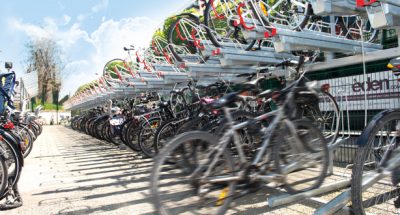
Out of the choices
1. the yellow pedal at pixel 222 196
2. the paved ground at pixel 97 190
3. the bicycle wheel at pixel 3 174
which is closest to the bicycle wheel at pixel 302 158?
the paved ground at pixel 97 190

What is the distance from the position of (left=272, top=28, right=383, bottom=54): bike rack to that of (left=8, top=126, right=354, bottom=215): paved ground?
161 cm

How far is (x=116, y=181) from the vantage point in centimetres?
526

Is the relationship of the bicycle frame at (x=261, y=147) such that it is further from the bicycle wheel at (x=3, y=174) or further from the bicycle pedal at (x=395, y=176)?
the bicycle wheel at (x=3, y=174)

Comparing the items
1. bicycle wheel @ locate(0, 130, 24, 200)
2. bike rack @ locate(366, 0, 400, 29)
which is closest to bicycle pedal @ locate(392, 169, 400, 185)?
bike rack @ locate(366, 0, 400, 29)

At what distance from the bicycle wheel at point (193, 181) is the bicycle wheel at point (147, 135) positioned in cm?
412

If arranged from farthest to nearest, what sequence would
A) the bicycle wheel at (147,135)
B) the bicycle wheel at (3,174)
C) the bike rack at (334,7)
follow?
the bicycle wheel at (147,135), the bicycle wheel at (3,174), the bike rack at (334,7)

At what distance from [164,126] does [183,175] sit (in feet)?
11.5

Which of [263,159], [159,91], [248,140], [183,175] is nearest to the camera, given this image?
[183,175]

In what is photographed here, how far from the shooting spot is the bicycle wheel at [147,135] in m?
6.71

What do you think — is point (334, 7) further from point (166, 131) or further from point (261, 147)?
point (166, 131)

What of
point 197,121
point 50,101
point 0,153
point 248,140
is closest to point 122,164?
point 197,121

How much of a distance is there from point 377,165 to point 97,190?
338cm

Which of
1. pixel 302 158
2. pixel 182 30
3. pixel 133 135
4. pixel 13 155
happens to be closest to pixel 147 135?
pixel 133 135

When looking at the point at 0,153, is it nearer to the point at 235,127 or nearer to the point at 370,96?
the point at 235,127
